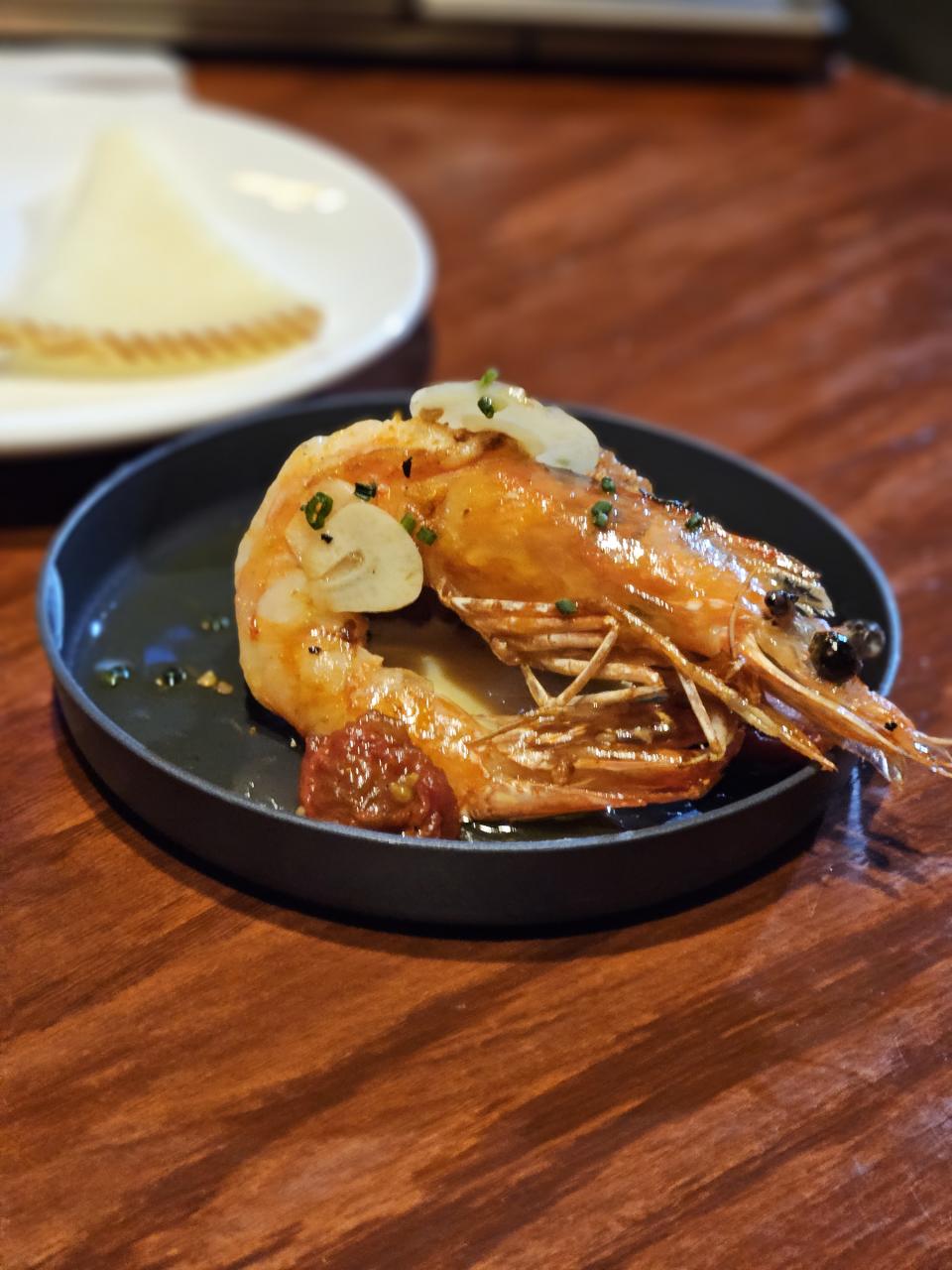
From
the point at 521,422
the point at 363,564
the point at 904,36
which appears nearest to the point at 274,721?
the point at 363,564

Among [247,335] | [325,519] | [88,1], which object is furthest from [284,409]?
[88,1]

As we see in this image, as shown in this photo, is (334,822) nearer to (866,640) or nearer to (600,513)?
(600,513)

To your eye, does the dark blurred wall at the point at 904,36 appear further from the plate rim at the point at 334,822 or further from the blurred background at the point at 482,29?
the plate rim at the point at 334,822

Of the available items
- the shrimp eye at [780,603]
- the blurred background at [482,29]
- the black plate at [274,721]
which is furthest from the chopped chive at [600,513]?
the blurred background at [482,29]

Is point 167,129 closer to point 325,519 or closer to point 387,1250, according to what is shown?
point 325,519

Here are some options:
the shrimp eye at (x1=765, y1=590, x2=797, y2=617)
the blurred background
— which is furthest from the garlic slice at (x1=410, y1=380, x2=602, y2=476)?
the blurred background

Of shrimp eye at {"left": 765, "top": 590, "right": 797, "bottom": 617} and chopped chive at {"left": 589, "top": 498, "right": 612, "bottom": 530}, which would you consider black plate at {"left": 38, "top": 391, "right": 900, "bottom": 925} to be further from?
chopped chive at {"left": 589, "top": 498, "right": 612, "bottom": 530}
